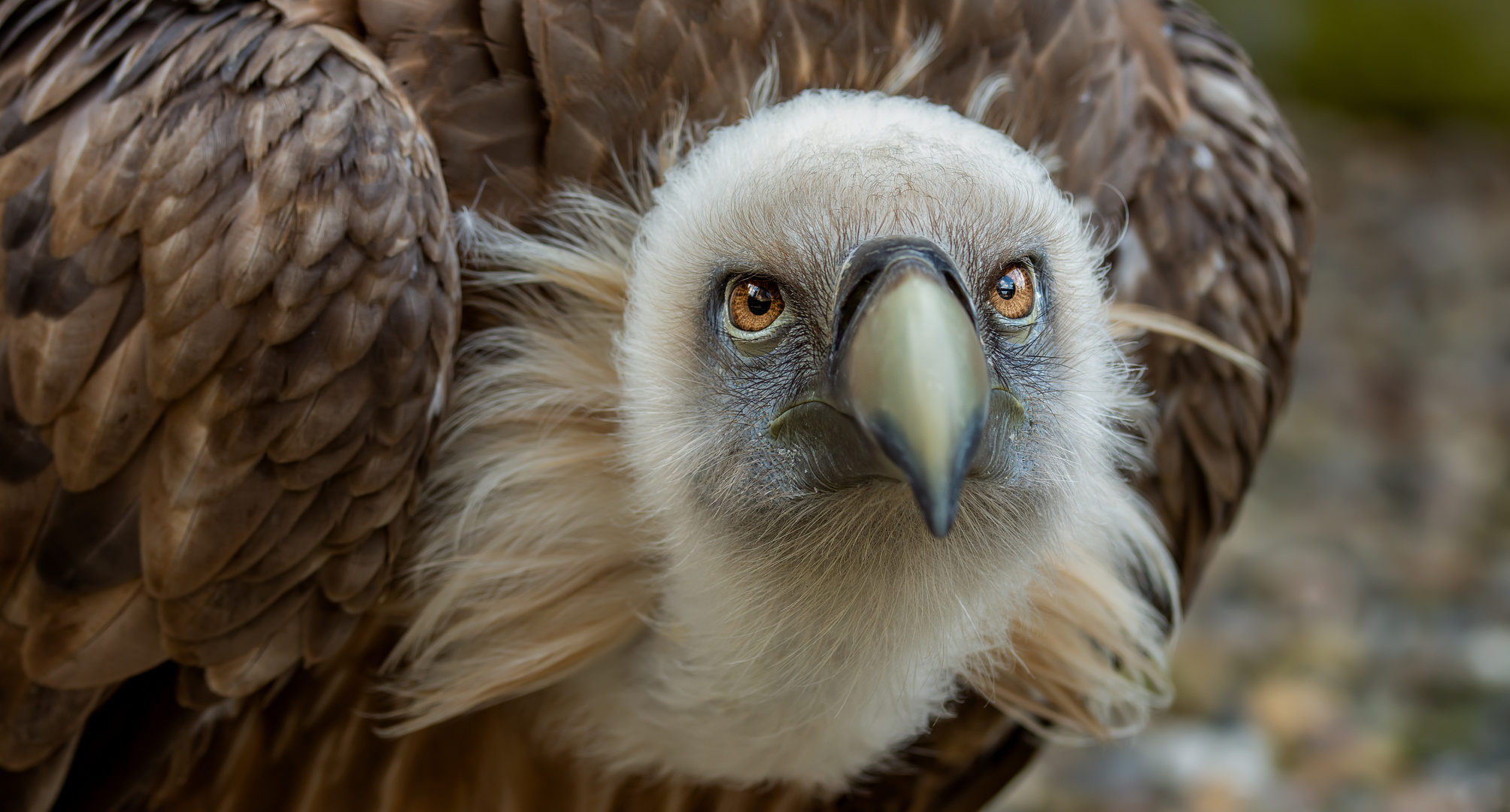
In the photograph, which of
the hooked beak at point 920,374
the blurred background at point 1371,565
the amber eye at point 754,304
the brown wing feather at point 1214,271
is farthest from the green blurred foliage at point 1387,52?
the hooked beak at point 920,374

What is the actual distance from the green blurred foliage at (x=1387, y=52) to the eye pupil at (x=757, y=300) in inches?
292

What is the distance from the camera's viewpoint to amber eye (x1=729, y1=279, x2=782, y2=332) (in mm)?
1844

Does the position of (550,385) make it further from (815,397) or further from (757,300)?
(815,397)

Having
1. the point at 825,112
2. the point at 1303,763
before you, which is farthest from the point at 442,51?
the point at 1303,763

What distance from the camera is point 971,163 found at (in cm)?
190

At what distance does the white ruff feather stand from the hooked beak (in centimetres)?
14

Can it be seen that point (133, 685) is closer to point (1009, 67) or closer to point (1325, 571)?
point (1009, 67)

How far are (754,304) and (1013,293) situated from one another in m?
0.32

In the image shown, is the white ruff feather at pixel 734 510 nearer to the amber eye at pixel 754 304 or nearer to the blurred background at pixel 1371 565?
the amber eye at pixel 754 304

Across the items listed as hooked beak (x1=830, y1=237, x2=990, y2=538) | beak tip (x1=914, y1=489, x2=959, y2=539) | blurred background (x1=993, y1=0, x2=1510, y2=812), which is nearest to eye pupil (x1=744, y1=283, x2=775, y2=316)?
hooked beak (x1=830, y1=237, x2=990, y2=538)

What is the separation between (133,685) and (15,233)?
651 mm

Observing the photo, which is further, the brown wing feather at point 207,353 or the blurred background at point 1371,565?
the blurred background at point 1371,565

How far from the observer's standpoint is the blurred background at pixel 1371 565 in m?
3.85

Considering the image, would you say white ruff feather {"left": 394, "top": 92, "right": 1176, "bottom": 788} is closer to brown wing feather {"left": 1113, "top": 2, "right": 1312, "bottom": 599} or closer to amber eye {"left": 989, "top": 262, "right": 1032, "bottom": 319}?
amber eye {"left": 989, "top": 262, "right": 1032, "bottom": 319}
